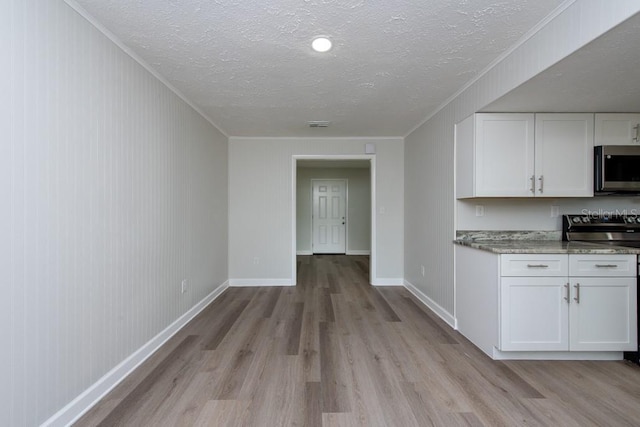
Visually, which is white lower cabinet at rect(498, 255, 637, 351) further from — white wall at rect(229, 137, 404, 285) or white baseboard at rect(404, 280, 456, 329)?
white wall at rect(229, 137, 404, 285)

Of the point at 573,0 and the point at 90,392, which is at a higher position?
the point at 573,0

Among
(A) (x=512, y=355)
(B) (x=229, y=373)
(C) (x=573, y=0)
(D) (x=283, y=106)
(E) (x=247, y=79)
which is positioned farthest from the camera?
(D) (x=283, y=106)

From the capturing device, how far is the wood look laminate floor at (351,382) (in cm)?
164

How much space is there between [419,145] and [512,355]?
2551 mm

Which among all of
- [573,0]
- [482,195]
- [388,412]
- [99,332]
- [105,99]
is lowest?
[388,412]

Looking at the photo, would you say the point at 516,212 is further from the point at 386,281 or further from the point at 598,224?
the point at 386,281

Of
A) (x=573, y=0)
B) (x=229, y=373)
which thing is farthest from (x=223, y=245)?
(x=573, y=0)

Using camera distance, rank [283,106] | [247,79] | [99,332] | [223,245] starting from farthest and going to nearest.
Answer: [223,245] → [283,106] → [247,79] → [99,332]

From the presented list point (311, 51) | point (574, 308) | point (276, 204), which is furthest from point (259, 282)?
point (574, 308)

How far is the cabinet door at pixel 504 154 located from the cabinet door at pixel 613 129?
58 centimetres

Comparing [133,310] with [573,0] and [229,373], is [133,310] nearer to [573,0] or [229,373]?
[229,373]

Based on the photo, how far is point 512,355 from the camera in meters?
2.29

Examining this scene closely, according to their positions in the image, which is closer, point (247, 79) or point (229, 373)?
point (229, 373)

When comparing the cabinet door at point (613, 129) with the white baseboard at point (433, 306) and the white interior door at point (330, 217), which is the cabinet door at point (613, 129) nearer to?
the white baseboard at point (433, 306)
